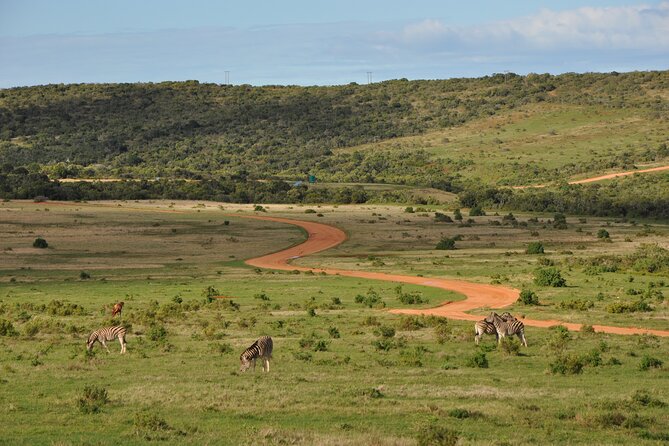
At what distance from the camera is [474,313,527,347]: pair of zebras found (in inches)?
1342

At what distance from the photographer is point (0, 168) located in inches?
6216

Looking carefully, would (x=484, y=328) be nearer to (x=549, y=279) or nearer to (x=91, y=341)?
(x=91, y=341)

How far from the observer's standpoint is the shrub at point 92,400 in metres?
23.2

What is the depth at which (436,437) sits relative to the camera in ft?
63.5

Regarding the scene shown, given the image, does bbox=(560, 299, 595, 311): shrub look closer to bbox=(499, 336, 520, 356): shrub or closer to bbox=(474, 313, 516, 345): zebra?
bbox=(474, 313, 516, 345): zebra

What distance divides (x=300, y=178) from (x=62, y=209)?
182 ft

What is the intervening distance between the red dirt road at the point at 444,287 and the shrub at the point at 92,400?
20847mm

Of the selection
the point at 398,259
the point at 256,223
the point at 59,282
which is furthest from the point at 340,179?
the point at 59,282

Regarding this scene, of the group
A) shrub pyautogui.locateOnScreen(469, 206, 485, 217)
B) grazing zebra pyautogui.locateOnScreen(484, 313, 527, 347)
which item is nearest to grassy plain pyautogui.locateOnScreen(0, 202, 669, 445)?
grazing zebra pyautogui.locateOnScreen(484, 313, 527, 347)

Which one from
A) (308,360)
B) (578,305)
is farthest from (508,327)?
(578,305)

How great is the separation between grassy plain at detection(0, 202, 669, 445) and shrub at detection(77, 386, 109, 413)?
0.28m

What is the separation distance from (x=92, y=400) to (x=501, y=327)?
14.8m

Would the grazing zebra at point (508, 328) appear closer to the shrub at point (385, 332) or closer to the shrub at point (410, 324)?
the shrub at point (385, 332)

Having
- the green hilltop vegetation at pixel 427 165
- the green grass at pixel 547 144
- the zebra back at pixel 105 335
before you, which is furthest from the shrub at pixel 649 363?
the green grass at pixel 547 144
